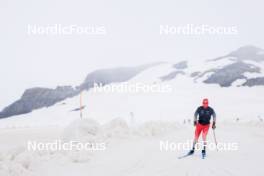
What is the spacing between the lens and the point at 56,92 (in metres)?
103

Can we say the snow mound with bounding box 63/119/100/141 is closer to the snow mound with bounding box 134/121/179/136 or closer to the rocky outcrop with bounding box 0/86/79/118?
the snow mound with bounding box 134/121/179/136

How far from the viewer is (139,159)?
40.9 feet

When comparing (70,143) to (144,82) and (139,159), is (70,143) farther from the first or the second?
(144,82)

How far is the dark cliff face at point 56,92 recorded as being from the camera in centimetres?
9994

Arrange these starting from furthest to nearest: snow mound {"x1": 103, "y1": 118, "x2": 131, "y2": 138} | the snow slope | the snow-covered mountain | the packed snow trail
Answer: the snow-covered mountain, the snow slope, snow mound {"x1": 103, "y1": 118, "x2": 131, "y2": 138}, the packed snow trail

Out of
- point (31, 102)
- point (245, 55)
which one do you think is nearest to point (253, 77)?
point (245, 55)

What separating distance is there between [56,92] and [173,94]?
41593mm

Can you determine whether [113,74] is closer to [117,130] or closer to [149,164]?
[117,130]

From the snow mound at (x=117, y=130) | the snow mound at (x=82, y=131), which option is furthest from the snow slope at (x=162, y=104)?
the snow mound at (x=82, y=131)

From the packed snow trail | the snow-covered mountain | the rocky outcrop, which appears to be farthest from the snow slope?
the packed snow trail

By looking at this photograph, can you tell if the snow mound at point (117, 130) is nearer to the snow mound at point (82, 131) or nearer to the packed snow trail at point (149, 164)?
the snow mound at point (82, 131)

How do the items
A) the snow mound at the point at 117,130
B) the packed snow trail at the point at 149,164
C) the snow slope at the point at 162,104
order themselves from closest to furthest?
the packed snow trail at the point at 149,164
the snow mound at the point at 117,130
the snow slope at the point at 162,104

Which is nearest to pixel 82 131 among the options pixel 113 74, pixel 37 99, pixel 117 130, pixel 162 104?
pixel 117 130

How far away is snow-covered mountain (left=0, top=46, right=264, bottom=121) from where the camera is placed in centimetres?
6134
